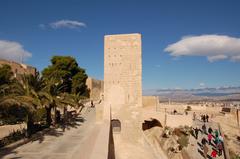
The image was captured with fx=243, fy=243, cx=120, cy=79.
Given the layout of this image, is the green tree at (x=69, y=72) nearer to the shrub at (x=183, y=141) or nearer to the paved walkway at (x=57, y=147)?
the shrub at (x=183, y=141)

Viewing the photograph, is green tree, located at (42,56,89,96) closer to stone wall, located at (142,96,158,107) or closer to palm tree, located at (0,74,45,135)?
stone wall, located at (142,96,158,107)

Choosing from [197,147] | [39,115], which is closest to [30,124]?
[39,115]

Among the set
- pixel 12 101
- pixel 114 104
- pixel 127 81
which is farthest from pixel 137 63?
pixel 12 101

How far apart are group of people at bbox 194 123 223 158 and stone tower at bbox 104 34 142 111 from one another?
463 centimetres

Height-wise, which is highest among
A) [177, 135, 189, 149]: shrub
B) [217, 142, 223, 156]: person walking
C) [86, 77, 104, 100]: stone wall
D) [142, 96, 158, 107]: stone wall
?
[86, 77, 104, 100]: stone wall

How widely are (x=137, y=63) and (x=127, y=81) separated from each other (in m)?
1.30

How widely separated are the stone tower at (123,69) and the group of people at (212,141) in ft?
15.2

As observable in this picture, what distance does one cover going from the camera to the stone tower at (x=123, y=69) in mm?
15359

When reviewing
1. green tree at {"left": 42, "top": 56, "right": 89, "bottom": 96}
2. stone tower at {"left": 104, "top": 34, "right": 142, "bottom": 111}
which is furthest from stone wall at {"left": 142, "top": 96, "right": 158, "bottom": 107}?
stone tower at {"left": 104, "top": 34, "right": 142, "bottom": 111}

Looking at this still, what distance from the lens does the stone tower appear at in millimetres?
15359

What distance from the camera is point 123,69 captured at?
15469mm

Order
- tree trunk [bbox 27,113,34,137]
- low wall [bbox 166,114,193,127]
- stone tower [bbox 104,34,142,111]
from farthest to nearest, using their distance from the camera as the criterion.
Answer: low wall [bbox 166,114,193,127] → stone tower [bbox 104,34,142,111] → tree trunk [bbox 27,113,34,137]

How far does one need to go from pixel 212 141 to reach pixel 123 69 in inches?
282

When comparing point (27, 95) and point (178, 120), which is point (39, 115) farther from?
point (178, 120)
